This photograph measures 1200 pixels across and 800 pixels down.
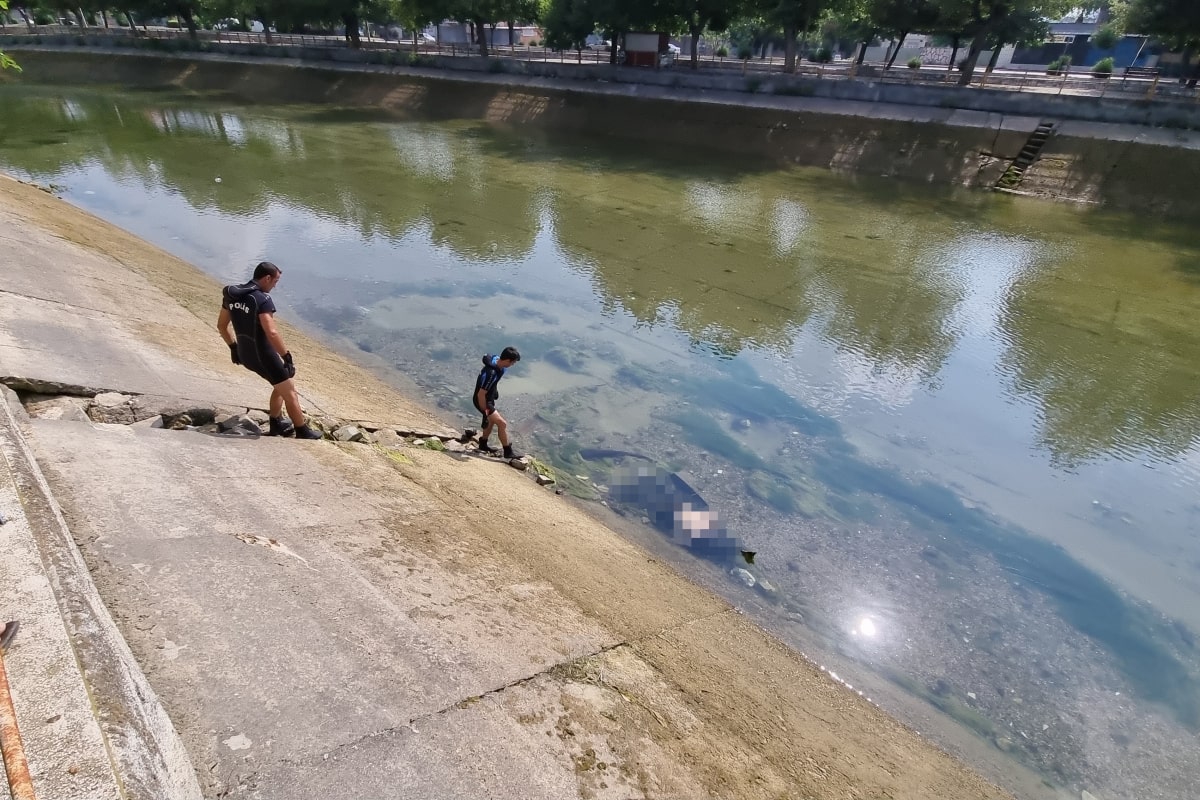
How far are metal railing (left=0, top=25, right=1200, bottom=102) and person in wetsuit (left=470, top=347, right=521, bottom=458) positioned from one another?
27665 millimetres

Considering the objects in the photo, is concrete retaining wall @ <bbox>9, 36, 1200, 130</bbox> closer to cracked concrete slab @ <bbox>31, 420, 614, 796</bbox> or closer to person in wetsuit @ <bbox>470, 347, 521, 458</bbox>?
person in wetsuit @ <bbox>470, 347, 521, 458</bbox>

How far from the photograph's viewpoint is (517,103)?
111ft

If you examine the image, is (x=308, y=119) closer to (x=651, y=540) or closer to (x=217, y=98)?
(x=217, y=98)

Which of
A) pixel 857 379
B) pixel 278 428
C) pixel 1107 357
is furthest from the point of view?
pixel 1107 357

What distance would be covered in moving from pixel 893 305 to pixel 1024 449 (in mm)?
4921

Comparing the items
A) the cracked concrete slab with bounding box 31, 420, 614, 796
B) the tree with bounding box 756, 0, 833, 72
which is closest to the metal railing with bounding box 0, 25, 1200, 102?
the tree with bounding box 756, 0, 833, 72

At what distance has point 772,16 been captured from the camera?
30.5m

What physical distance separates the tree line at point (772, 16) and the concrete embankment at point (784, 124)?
3.34 m

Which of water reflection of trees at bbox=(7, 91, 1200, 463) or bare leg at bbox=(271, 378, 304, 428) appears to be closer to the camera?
bare leg at bbox=(271, 378, 304, 428)

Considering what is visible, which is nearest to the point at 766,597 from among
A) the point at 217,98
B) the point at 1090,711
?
the point at 1090,711

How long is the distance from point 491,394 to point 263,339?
7.72ft

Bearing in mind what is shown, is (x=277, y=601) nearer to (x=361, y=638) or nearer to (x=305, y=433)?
(x=361, y=638)

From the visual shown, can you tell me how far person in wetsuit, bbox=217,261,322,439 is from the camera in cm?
530

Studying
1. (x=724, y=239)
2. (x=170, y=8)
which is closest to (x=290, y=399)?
(x=724, y=239)
